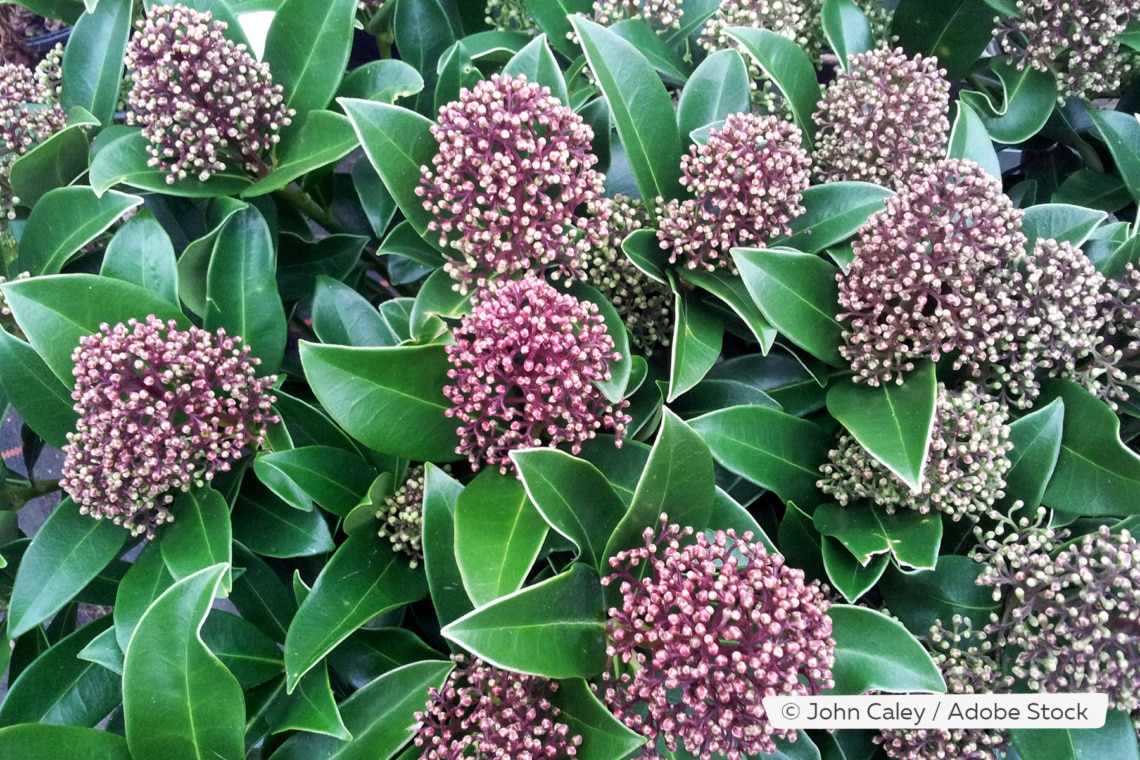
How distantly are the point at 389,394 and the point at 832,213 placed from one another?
0.85 m

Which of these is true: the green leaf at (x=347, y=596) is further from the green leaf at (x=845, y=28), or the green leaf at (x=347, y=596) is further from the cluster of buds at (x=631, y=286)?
the green leaf at (x=845, y=28)

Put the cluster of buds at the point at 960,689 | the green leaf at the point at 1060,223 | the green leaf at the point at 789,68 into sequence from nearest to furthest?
the cluster of buds at the point at 960,689, the green leaf at the point at 1060,223, the green leaf at the point at 789,68

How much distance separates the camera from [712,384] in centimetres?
153

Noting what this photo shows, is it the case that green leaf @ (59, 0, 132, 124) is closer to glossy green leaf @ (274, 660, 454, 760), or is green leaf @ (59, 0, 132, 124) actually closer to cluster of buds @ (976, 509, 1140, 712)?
glossy green leaf @ (274, 660, 454, 760)

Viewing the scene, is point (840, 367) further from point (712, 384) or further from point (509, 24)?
point (509, 24)

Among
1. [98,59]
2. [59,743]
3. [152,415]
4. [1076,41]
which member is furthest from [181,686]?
[1076,41]

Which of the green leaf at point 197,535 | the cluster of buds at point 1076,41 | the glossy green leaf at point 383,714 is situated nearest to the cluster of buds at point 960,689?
the glossy green leaf at point 383,714

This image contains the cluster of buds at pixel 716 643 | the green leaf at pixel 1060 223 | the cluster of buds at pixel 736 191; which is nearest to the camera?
the cluster of buds at pixel 716 643

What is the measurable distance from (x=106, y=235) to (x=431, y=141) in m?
0.85

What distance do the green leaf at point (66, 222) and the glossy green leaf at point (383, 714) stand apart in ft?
3.15

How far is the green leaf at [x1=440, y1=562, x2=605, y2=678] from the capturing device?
1088 mm

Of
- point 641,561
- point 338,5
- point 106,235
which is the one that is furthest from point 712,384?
point 106,235

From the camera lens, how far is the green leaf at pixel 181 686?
47.0 inches

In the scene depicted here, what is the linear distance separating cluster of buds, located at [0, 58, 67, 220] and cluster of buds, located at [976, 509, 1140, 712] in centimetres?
194
